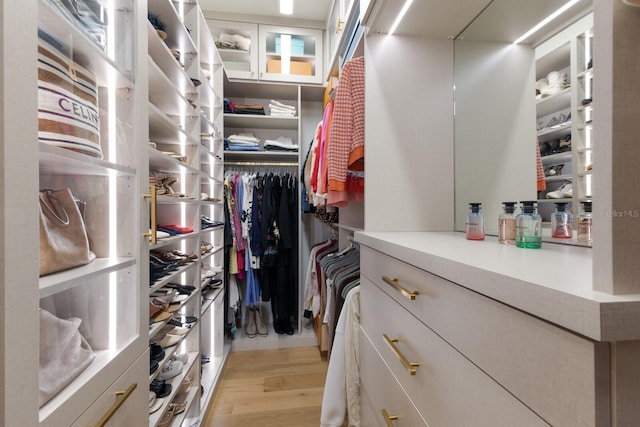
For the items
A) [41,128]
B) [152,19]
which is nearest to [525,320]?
[41,128]

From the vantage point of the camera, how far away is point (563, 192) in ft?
2.34

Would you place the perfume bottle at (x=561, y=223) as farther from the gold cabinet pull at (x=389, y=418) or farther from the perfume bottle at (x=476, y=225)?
the gold cabinet pull at (x=389, y=418)

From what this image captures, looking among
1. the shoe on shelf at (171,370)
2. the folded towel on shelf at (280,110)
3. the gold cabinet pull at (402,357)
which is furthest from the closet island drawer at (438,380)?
the folded towel on shelf at (280,110)

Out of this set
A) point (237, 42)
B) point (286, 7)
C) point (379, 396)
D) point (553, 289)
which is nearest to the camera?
point (553, 289)

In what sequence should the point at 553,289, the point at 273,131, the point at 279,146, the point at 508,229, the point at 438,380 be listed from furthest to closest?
the point at 273,131 → the point at 279,146 → the point at 508,229 → the point at 438,380 → the point at 553,289

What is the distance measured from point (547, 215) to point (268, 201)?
169cm

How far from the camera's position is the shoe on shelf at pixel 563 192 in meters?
0.69

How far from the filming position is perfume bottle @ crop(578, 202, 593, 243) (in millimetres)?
622

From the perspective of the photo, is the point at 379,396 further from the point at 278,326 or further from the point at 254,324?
the point at 254,324

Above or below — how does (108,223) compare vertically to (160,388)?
above

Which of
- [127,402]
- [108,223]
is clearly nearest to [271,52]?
[108,223]

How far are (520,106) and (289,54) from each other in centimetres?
189

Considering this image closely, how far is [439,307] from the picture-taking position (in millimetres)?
508

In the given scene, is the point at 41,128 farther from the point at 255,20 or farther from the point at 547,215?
the point at 255,20
